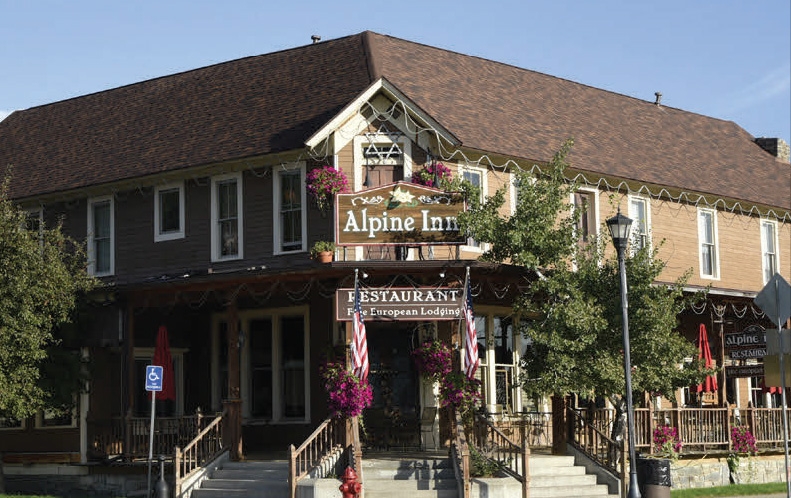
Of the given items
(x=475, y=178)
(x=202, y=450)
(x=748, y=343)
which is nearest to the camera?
(x=202, y=450)

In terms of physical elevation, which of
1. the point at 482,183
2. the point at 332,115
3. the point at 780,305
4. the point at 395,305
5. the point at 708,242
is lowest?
the point at 780,305

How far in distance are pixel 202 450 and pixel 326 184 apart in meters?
5.91

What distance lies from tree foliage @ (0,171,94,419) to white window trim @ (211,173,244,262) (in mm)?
2953

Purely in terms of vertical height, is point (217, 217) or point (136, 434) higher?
point (217, 217)

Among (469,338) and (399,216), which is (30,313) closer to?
(399,216)

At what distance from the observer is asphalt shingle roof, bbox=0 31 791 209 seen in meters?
28.5

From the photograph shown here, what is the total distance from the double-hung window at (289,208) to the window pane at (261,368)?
2493mm

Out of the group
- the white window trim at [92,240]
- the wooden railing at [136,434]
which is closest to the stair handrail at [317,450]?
the wooden railing at [136,434]

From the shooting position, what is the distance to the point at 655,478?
23469mm

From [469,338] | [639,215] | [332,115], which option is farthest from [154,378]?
[639,215]

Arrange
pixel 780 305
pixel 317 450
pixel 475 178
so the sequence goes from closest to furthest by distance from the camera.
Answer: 1. pixel 780 305
2. pixel 317 450
3. pixel 475 178

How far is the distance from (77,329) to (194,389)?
3.52 meters

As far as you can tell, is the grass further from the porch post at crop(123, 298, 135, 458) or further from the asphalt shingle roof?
the porch post at crop(123, 298, 135, 458)

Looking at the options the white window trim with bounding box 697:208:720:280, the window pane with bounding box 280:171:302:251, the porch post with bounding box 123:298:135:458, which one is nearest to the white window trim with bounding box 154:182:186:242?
the porch post with bounding box 123:298:135:458
